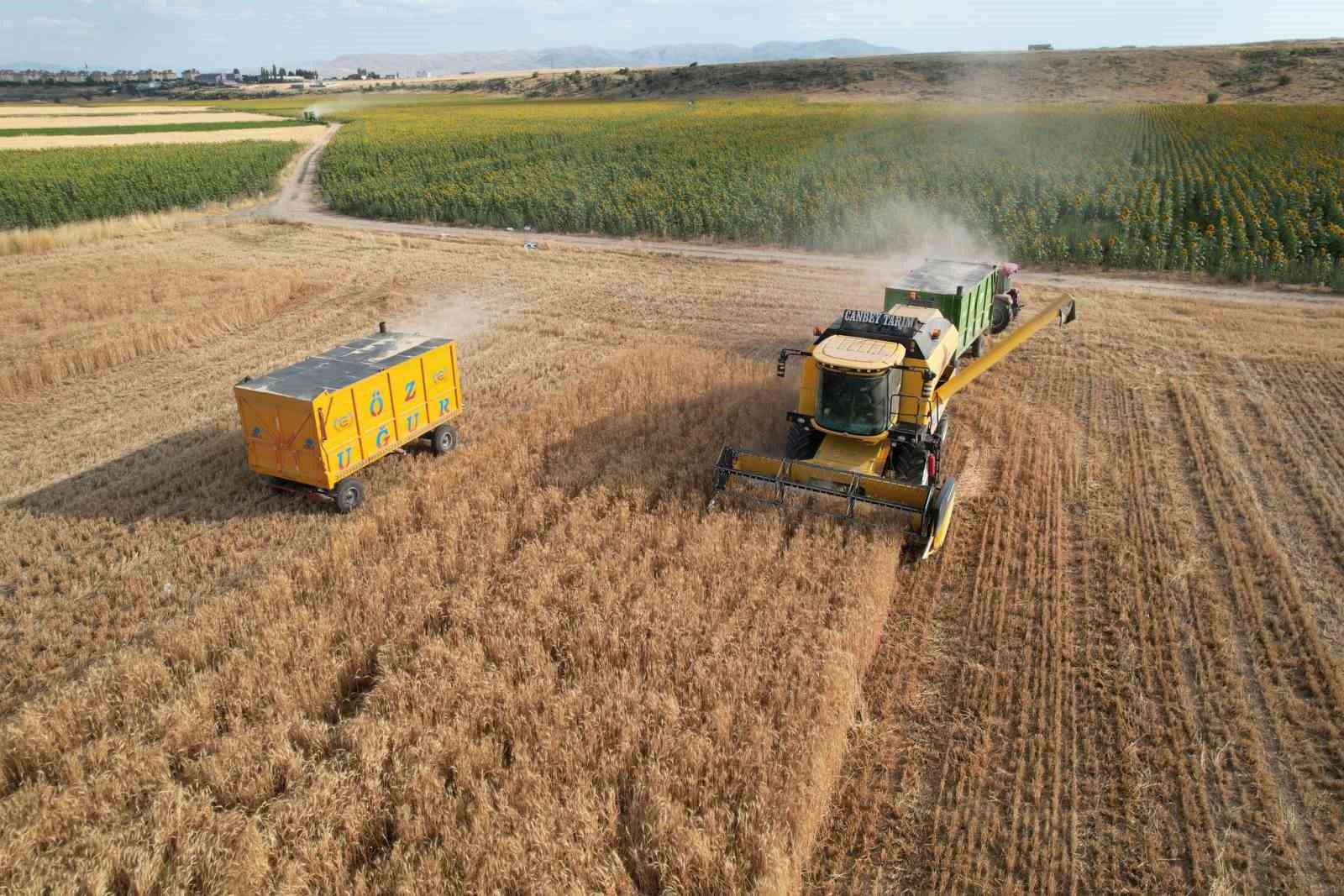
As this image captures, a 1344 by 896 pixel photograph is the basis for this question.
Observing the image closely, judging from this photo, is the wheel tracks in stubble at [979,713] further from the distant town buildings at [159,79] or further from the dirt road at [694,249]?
the distant town buildings at [159,79]

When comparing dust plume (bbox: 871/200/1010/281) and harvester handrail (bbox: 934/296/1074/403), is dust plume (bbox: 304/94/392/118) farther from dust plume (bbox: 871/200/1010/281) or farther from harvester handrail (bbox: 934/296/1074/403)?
harvester handrail (bbox: 934/296/1074/403)

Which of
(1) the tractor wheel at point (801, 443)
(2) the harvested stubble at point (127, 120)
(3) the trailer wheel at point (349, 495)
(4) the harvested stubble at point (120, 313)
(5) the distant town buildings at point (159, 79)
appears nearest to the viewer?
(3) the trailer wheel at point (349, 495)

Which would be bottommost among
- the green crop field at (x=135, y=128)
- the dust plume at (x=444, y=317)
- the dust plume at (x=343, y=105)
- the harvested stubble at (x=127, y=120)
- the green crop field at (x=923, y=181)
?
the dust plume at (x=444, y=317)

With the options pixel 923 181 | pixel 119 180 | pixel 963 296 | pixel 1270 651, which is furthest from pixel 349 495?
pixel 119 180

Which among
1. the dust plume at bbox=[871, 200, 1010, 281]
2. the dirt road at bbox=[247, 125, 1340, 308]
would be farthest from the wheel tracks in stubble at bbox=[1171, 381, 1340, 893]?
the dust plume at bbox=[871, 200, 1010, 281]

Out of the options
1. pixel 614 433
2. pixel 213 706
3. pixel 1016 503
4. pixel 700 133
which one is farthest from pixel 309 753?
pixel 700 133

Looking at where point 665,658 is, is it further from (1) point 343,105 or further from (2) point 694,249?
(1) point 343,105

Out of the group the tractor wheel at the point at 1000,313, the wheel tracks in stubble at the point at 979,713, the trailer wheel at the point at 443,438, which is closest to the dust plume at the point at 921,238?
the tractor wheel at the point at 1000,313
